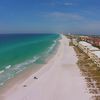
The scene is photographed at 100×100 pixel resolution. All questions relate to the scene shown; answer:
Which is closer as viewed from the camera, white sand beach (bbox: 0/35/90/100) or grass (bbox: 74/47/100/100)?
white sand beach (bbox: 0/35/90/100)

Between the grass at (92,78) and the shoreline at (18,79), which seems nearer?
the grass at (92,78)

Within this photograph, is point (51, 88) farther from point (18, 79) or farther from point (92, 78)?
point (92, 78)

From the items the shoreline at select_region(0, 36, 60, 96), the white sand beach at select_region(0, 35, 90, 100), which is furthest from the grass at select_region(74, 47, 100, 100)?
the shoreline at select_region(0, 36, 60, 96)

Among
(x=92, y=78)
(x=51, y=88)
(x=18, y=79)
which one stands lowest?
(x=18, y=79)

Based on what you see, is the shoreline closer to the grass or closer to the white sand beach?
the white sand beach

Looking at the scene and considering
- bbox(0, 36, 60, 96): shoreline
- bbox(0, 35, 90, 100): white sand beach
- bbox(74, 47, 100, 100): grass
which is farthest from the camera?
bbox(0, 36, 60, 96): shoreline

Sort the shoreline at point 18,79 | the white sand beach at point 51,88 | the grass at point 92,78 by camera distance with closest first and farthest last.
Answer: the white sand beach at point 51,88, the grass at point 92,78, the shoreline at point 18,79

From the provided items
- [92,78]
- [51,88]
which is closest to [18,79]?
[51,88]

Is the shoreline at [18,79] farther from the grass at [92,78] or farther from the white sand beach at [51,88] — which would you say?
the grass at [92,78]

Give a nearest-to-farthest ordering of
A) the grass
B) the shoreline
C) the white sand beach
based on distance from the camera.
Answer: the white sand beach, the grass, the shoreline

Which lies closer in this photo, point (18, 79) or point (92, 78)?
point (92, 78)

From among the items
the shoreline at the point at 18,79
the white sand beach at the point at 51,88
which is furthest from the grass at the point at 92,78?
the shoreline at the point at 18,79
